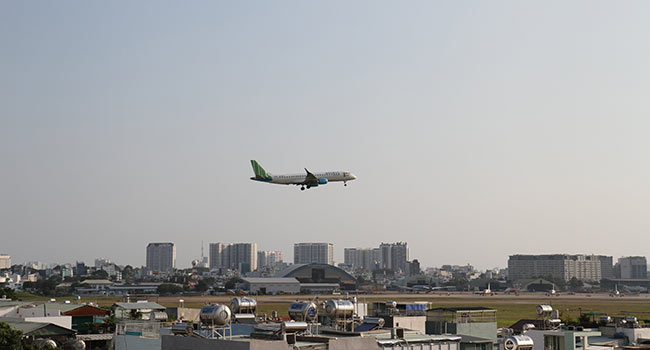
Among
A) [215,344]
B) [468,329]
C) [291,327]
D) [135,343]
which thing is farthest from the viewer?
[468,329]

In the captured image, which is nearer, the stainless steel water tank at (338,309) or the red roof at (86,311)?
the stainless steel water tank at (338,309)

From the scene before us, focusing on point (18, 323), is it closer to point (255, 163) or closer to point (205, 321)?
point (205, 321)

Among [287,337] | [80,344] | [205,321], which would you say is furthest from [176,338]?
[80,344]

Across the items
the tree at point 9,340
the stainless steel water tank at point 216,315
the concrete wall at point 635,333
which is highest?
the stainless steel water tank at point 216,315

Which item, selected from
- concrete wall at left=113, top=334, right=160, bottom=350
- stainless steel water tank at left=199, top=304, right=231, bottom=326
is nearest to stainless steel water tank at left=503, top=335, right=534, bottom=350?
stainless steel water tank at left=199, top=304, right=231, bottom=326

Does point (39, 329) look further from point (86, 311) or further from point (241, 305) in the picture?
point (241, 305)

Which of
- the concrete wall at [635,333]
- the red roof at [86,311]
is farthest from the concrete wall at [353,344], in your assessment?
the red roof at [86,311]

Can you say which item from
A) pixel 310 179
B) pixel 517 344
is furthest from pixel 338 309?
pixel 310 179

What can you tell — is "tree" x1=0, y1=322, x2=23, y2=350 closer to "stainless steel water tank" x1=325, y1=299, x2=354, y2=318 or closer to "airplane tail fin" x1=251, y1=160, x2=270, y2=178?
"stainless steel water tank" x1=325, y1=299, x2=354, y2=318

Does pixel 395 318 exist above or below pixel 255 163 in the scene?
below

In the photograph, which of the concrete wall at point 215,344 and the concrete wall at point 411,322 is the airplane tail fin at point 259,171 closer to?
the concrete wall at point 411,322

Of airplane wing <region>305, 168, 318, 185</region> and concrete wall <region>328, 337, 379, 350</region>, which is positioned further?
airplane wing <region>305, 168, 318, 185</region>
